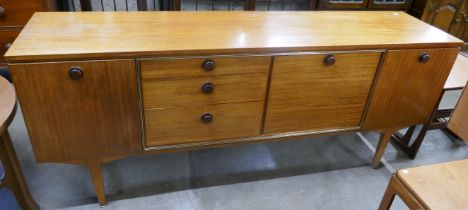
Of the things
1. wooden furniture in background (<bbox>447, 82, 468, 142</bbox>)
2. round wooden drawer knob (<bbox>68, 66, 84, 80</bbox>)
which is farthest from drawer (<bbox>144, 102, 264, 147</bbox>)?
wooden furniture in background (<bbox>447, 82, 468, 142</bbox>)

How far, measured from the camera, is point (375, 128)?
5.64ft

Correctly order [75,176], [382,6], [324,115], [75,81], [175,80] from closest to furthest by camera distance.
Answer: [75,81]
[175,80]
[324,115]
[75,176]
[382,6]

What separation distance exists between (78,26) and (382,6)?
6.95 ft

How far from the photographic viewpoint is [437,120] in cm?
201

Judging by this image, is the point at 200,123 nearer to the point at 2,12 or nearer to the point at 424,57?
the point at 424,57

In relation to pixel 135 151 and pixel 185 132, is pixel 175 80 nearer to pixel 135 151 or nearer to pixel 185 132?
pixel 185 132

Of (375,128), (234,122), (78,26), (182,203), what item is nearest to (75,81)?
(78,26)

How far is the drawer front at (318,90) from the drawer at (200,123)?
3.2 inches

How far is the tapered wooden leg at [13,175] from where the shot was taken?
4.19 feet

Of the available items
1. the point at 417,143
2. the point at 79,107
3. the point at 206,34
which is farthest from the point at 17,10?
the point at 417,143

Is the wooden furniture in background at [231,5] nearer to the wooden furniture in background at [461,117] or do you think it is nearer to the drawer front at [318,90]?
the drawer front at [318,90]

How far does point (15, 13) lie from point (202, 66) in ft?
4.70

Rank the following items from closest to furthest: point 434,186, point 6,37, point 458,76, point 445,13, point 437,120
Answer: point 434,186 < point 458,76 < point 437,120 < point 6,37 < point 445,13

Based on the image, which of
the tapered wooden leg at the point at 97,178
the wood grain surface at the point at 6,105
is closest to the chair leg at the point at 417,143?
the tapered wooden leg at the point at 97,178
